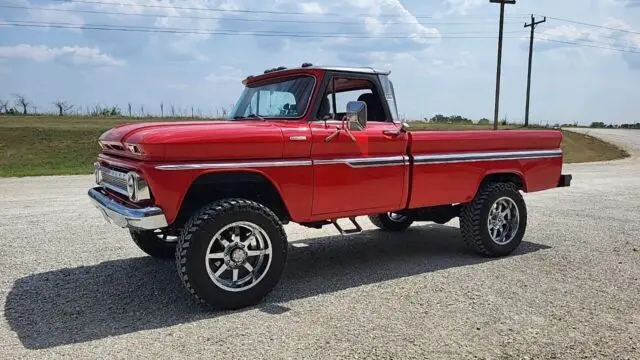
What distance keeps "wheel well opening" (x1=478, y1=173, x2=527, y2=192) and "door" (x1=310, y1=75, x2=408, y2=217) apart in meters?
1.41

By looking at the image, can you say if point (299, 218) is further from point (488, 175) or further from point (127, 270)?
point (488, 175)

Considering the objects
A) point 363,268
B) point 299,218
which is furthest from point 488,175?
point 299,218

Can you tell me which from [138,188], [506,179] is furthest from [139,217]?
[506,179]

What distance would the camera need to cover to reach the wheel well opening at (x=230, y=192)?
454cm

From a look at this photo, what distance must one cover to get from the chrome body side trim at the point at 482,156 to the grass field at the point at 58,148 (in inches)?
381

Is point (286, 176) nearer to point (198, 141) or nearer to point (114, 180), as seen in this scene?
point (198, 141)

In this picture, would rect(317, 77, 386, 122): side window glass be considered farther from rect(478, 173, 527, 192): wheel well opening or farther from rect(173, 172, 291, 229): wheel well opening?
rect(478, 173, 527, 192): wheel well opening

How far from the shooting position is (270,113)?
18.3 ft

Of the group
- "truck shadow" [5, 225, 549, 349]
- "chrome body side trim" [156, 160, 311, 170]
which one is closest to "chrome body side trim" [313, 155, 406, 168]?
"chrome body side trim" [156, 160, 311, 170]

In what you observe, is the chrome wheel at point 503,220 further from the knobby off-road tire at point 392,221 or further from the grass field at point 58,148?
the grass field at point 58,148

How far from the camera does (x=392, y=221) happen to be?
7.80 m

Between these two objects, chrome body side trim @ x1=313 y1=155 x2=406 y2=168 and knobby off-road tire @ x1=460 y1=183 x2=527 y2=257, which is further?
knobby off-road tire @ x1=460 y1=183 x2=527 y2=257

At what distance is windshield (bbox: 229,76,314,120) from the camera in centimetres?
529

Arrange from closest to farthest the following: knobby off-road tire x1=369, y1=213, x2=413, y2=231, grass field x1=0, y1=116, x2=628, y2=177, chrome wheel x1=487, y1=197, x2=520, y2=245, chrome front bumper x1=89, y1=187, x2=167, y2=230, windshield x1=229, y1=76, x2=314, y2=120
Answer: chrome front bumper x1=89, y1=187, x2=167, y2=230, windshield x1=229, y1=76, x2=314, y2=120, chrome wheel x1=487, y1=197, x2=520, y2=245, knobby off-road tire x1=369, y1=213, x2=413, y2=231, grass field x1=0, y1=116, x2=628, y2=177
